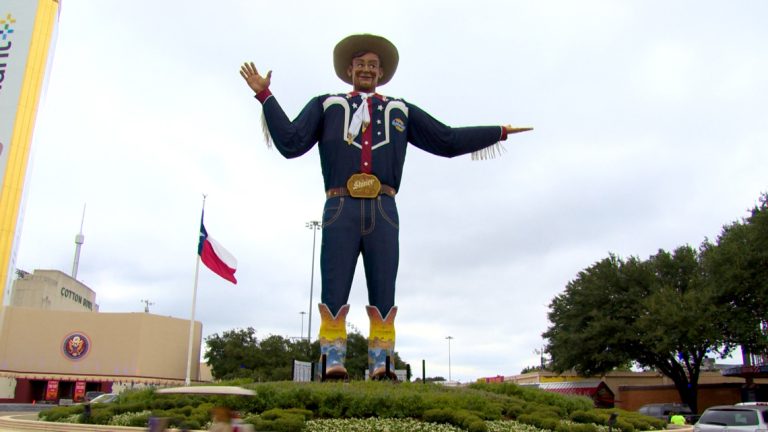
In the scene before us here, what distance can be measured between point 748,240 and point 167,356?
33487 millimetres

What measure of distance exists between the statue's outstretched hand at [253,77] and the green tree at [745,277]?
1949 cm

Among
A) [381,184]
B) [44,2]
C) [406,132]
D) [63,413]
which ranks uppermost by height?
[44,2]

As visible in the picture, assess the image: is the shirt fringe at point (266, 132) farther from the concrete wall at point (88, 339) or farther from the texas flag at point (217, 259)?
the concrete wall at point (88, 339)

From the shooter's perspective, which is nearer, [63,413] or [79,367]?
[63,413]

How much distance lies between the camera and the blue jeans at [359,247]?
12.8 meters

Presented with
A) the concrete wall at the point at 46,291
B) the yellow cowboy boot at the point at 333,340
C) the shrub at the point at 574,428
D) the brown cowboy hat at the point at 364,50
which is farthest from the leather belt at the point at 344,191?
the concrete wall at the point at 46,291

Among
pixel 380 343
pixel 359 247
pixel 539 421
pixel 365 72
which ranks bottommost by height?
pixel 539 421

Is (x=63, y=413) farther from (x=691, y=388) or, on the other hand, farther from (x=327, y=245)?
(x=691, y=388)

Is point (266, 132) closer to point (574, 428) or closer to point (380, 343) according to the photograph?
point (380, 343)

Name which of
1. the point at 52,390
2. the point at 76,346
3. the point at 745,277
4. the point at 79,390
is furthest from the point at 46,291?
the point at 745,277

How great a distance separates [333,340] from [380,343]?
3.03ft

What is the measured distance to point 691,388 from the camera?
32281mm

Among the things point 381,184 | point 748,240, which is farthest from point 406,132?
Result: point 748,240

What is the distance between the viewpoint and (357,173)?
13.1 m
